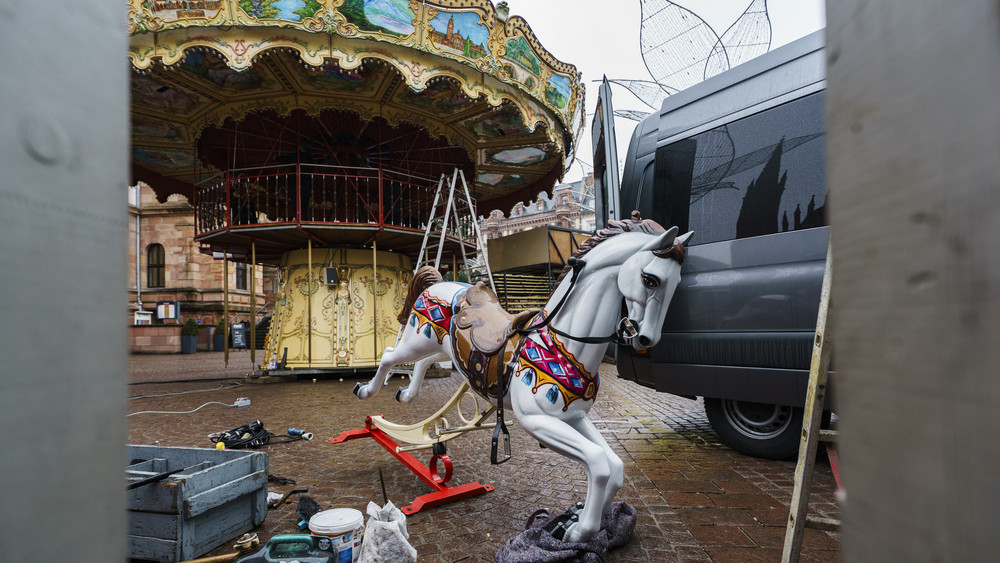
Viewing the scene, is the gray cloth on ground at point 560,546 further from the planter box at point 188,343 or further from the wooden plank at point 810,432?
the planter box at point 188,343

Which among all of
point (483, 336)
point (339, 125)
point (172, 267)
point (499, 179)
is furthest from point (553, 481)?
point (172, 267)

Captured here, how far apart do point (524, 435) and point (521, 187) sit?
387 inches

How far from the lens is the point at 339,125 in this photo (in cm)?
1040

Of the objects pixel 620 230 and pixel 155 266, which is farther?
pixel 155 266

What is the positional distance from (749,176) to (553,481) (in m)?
2.96

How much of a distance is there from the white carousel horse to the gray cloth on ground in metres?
0.08

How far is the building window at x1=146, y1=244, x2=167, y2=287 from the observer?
2536cm

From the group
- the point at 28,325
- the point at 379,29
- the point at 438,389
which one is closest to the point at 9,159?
the point at 28,325

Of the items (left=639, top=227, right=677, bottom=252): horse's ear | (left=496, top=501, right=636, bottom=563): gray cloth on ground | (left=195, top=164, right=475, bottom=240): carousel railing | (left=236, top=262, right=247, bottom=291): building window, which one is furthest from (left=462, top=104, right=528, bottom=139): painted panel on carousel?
(left=236, top=262, right=247, bottom=291): building window

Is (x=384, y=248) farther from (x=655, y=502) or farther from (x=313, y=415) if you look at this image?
(x=655, y=502)

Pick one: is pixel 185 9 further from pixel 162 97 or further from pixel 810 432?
pixel 810 432

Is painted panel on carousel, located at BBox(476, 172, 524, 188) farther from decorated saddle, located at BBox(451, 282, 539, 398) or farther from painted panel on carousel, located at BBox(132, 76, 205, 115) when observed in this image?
decorated saddle, located at BBox(451, 282, 539, 398)

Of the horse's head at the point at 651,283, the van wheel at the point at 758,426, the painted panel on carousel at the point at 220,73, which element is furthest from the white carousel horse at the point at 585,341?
the painted panel on carousel at the point at 220,73

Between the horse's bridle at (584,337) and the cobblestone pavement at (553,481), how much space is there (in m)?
1.15
